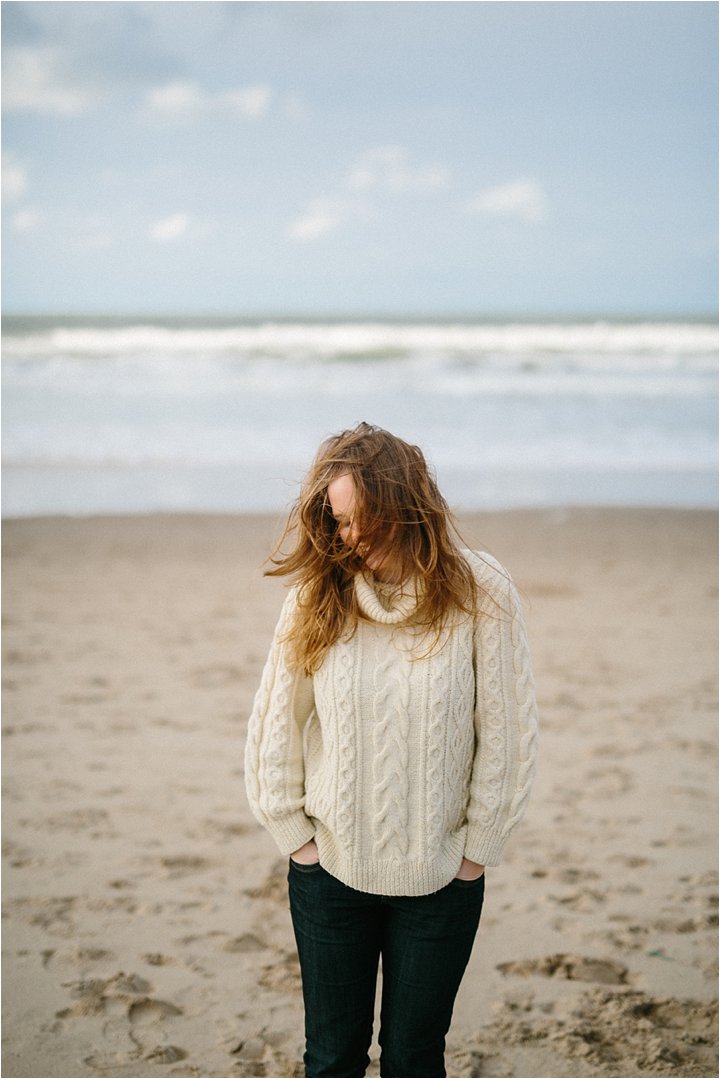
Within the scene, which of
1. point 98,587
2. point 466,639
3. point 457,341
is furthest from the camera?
point 457,341

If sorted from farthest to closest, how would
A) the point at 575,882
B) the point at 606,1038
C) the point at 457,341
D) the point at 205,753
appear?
1. the point at 457,341
2. the point at 205,753
3. the point at 575,882
4. the point at 606,1038

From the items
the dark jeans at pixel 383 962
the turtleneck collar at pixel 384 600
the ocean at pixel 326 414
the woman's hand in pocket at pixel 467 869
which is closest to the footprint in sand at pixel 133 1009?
the dark jeans at pixel 383 962

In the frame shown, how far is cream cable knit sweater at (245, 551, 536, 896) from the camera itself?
1742 millimetres

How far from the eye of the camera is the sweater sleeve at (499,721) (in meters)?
1.78

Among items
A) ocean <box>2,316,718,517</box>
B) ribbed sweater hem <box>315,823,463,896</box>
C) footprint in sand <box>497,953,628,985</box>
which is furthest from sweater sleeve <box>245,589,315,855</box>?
ocean <box>2,316,718,517</box>

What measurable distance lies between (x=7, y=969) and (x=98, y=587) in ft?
14.8

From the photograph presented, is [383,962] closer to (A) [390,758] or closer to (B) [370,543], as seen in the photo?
(A) [390,758]

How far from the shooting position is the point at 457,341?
1137 inches

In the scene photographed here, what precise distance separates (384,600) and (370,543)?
0.12 meters

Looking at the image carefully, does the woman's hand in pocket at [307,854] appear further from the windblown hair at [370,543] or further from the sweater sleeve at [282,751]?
the windblown hair at [370,543]

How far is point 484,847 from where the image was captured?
1801 mm

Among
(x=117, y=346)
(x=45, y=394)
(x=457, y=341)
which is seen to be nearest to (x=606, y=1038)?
(x=45, y=394)

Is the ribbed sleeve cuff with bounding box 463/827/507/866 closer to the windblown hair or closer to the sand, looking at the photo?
the windblown hair

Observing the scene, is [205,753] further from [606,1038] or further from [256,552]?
[256,552]
